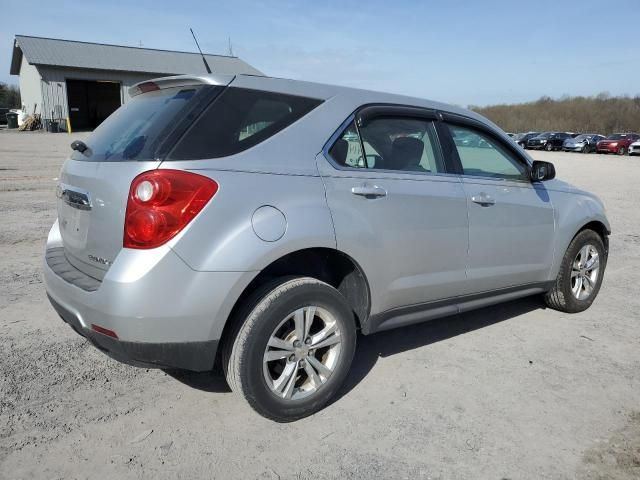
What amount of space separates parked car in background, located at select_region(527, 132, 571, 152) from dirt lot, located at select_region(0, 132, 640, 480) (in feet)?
142

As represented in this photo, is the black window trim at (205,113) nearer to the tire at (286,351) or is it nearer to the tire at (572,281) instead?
the tire at (286,351)

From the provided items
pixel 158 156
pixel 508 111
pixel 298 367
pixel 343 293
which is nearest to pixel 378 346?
pixel 343 293

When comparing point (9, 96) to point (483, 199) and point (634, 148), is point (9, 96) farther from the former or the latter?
point (483, 199)

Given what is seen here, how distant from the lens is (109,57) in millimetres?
42938

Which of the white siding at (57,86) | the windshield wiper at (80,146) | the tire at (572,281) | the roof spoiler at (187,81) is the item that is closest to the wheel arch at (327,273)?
the roof spoiler at (187,81)

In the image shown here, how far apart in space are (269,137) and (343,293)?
1.08 meters

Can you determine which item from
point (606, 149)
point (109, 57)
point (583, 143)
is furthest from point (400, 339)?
point (109, 57)

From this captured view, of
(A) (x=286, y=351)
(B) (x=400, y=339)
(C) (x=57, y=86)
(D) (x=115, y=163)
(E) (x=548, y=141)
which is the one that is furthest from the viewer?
(E) (x=548, y=141)

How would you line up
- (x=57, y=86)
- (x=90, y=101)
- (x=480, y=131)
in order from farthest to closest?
(x=90, y=101) → (x=57, y=86) → (x=480, y=131)

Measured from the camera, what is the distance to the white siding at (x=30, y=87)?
40809 millimetres

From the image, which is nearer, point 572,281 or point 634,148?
point 572,281

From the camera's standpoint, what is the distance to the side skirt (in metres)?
3.43

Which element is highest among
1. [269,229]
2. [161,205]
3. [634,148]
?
[161,205]

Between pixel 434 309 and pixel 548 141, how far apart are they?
44830 millimetres
